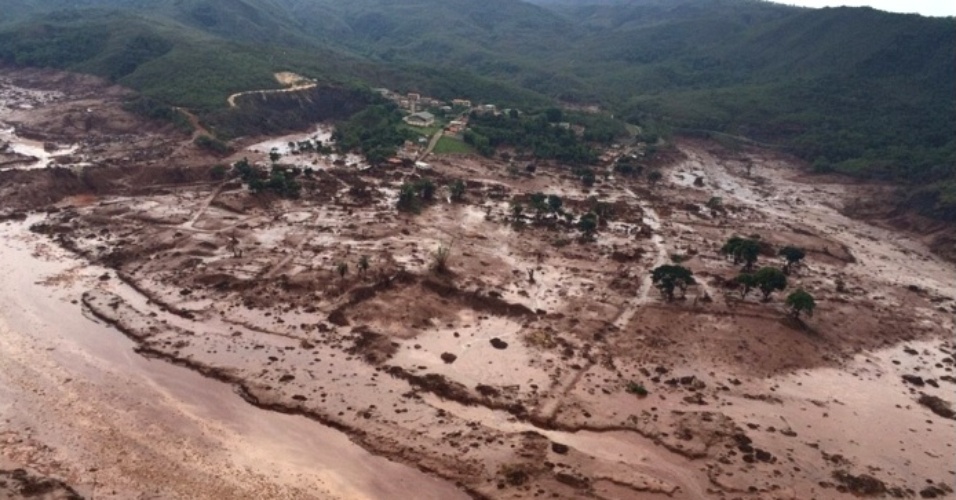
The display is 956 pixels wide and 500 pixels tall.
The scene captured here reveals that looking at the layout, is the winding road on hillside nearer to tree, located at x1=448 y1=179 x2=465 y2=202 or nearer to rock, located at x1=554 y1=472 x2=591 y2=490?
tree, located at x1=448 y1=179 x2=465 y2=202

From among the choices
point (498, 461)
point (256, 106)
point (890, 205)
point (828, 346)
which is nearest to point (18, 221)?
point (256, 106)

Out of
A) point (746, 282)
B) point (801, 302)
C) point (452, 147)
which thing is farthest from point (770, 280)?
point (452, 147)

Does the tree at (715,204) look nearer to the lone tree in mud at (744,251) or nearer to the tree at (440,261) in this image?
the lone tree in mud at (744,251)

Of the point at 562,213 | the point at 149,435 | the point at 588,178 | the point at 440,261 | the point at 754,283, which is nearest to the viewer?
the point at 149,435

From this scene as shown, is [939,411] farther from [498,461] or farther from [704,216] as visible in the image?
[704,216]

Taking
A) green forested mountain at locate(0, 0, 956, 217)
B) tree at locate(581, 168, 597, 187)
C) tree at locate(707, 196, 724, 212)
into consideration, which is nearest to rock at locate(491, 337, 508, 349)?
tree at locate(707, 196, 724, 212)

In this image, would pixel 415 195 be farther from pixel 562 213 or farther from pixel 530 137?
pixel 530 137

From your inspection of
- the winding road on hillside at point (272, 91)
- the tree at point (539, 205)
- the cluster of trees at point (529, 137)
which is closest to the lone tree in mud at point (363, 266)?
the tree at point (539, 205)
